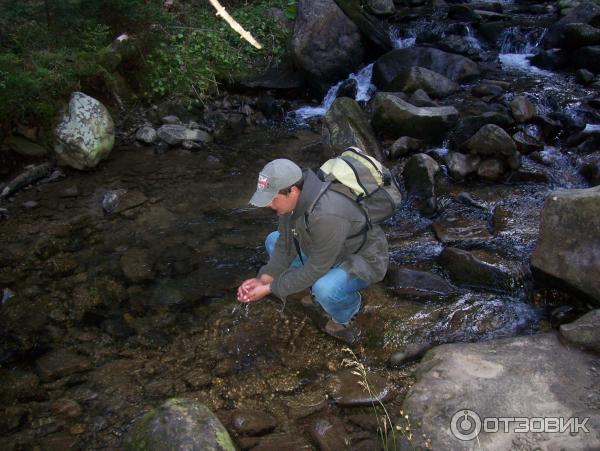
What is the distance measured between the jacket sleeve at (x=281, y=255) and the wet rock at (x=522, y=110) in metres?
6.01

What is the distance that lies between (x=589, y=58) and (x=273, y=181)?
10050mm

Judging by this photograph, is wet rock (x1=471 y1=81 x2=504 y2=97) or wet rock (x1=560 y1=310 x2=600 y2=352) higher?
wet rock (x1=560 y1=310 x2=600 y2=352)

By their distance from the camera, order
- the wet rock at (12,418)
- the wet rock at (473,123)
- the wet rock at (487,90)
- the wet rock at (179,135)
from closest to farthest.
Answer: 1. the wet rock at (12,418)
2. the wet rock at (473,123)
3. the wet rock at (179,135)
4. the wet rock at (487,90)

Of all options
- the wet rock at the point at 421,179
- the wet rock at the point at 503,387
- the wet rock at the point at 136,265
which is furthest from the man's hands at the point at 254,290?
the wet rock at the point at 421,179

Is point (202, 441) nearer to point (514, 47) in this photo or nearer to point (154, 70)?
point (154, 70)

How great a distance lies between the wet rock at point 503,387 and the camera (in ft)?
10.4

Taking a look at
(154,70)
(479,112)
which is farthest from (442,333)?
(154,70)

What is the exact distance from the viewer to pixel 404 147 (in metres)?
7.79

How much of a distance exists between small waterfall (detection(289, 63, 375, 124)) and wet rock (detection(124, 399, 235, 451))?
7433 millimetres

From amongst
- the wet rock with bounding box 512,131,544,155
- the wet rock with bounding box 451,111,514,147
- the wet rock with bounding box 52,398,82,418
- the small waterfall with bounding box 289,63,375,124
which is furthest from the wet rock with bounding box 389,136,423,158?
the wet rock with bounding box 52,398,82,418

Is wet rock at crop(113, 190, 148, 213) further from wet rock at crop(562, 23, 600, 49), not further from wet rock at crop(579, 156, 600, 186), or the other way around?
wet rock at crop(562, 23, 600, 49)

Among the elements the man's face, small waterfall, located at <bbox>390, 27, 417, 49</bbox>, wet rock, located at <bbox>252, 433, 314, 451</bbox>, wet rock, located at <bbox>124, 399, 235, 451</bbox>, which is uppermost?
the man's face

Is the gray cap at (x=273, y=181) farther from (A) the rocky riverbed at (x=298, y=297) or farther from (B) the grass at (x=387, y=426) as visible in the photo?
(A) the rocky riverbed at (x=298, y=297)

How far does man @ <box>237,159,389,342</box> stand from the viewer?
3.38m
